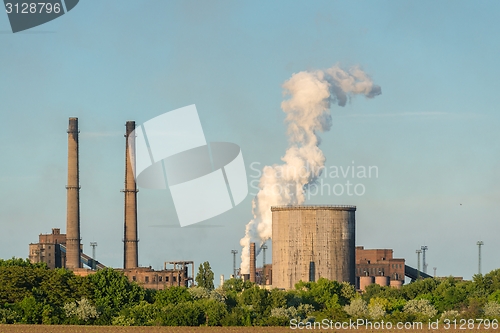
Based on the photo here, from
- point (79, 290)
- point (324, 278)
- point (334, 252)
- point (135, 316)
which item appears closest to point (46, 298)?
point (79, 290)

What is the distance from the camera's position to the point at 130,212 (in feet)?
451

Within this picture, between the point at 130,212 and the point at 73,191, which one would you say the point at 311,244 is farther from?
the point at 73,191

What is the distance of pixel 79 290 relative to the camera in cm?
9531

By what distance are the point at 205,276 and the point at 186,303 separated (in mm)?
42674

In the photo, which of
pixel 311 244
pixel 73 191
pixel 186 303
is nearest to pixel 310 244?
pixel 311 244

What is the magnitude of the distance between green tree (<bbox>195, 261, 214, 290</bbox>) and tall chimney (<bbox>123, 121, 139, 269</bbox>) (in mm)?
11179

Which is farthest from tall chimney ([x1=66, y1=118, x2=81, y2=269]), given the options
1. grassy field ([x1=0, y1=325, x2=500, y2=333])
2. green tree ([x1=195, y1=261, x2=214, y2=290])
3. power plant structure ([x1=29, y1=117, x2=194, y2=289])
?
grassy field ([x1=0, y1=325, x2=500, y2=333])

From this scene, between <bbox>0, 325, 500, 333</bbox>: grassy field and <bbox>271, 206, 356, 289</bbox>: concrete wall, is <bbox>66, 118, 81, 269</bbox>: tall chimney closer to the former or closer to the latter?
<bbox>271, 206, 356, 289</bbox>: concrete wall

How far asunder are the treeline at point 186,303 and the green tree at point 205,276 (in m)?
9.42

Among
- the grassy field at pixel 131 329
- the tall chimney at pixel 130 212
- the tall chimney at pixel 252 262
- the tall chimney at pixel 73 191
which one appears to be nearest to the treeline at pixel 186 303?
the grassy field at pixel 131 329

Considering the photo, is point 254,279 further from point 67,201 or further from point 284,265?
point 67,201

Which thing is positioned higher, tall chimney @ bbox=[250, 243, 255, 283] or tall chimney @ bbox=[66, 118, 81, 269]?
tall chimney @ bbox=[66, 118, 81, 269]

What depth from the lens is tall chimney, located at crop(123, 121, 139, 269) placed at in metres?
137

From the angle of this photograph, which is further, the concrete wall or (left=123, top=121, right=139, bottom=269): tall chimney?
(left=123, top=121, right=139, bottom=269): tall chimney
